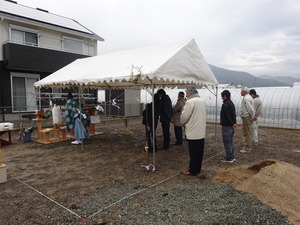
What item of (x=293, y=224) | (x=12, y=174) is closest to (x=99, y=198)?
(x=12, y=174)

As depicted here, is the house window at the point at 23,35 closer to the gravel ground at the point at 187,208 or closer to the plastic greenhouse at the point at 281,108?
the plastic greenhouse at the point at 281,108

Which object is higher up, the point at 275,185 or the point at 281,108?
the point at 281,108

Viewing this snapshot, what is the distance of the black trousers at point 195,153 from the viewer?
430cm

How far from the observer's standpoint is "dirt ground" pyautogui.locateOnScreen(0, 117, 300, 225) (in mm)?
3254

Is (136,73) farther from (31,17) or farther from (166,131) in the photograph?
(31,17)

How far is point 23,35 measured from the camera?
12406 mm

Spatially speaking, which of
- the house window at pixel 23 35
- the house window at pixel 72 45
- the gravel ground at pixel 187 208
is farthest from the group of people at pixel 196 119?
the house window at pixel 72 45

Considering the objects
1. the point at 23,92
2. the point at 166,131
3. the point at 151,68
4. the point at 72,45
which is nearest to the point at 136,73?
the point at 151,68

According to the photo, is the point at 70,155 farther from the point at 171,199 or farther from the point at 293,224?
the point at 293,224

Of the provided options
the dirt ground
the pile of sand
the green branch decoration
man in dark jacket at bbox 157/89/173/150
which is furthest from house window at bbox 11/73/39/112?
the pile of sand

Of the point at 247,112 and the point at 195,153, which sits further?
the point at 247,112

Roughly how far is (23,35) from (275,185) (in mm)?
13674

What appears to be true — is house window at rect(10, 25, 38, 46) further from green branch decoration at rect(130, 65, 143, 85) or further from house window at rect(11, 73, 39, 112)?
green branch decoration at rect(130, 65, 143, 85)

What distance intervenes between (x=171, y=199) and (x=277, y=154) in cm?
426
